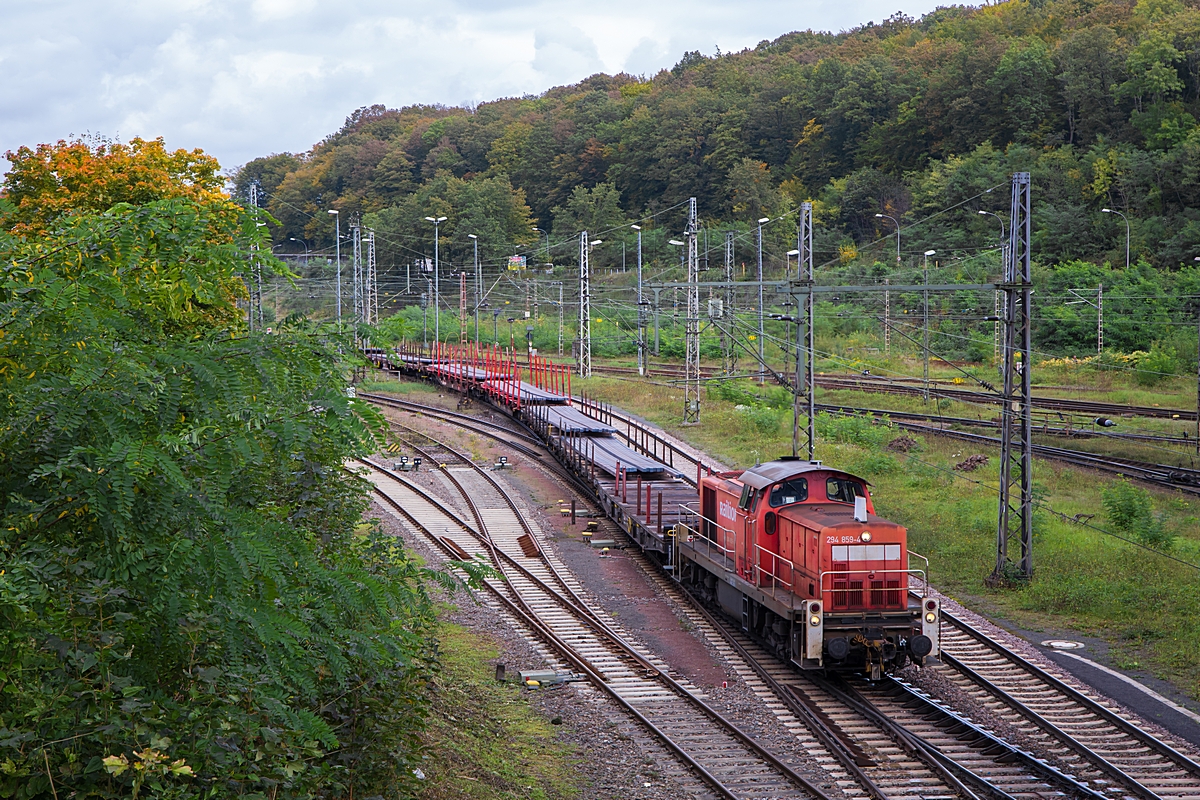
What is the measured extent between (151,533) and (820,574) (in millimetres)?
9964

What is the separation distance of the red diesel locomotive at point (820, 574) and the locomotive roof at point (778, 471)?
2cm

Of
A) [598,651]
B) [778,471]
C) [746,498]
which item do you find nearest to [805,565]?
[778,471]

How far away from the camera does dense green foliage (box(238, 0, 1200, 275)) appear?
66625 mm

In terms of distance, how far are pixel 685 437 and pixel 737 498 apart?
1966 centimetres

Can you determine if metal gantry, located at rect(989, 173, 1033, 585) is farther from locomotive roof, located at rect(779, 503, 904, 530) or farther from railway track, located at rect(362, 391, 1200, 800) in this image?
locomotive roof, located at rect(779, 503, 904, 530)

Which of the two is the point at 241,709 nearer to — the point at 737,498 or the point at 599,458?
the point at 737,498

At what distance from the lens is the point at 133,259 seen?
6.48 meters

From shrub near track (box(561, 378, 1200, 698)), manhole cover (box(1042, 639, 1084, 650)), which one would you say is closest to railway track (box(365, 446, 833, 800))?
manhole cover (box(1042, 639, 1084, 650))

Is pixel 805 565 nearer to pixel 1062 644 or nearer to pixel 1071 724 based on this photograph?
pixel 1071 724

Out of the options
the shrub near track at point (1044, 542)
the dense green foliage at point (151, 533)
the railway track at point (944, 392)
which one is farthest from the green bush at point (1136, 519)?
the dense green foliage at point (151, 533)

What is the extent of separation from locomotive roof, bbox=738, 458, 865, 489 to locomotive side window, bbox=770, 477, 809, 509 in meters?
0.17

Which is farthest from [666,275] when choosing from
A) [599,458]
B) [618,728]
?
[618,728]

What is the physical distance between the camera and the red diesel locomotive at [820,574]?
13664 mm

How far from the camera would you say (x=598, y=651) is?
623 inches
